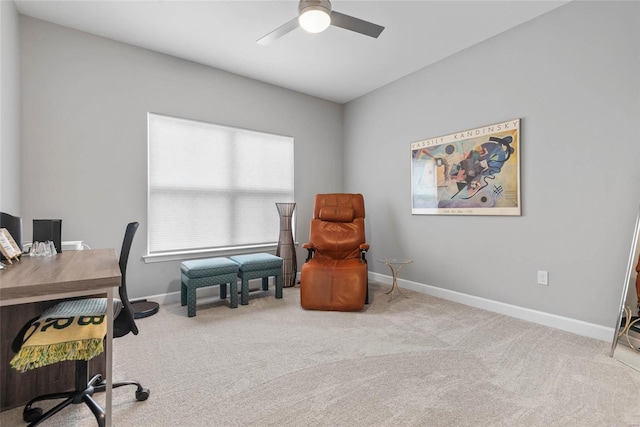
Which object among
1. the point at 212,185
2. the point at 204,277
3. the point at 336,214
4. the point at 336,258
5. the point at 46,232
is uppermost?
the point at 212,185

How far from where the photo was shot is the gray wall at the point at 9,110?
2.23 m

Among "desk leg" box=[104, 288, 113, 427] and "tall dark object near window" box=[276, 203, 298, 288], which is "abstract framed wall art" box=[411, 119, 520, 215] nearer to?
"tall dark object near window" box=[276, 203, 298, 288]

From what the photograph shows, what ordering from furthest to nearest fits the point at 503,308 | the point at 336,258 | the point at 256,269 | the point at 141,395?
1. the point at 336,258
2. the point at 256,269
3. the point at 503,308
4. the point at 141,395

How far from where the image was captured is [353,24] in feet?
7.55

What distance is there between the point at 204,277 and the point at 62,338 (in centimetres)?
178

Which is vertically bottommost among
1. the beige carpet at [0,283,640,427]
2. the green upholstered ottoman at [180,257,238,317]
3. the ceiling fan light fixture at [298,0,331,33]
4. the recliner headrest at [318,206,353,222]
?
the beige carpet at [0,283,640,427]

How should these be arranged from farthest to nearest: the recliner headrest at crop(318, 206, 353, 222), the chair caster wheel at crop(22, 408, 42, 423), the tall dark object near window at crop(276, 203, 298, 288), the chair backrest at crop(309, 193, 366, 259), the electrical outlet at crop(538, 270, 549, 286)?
the tall dark object near window at crop(276, 203, 298, 288), the recliner headrest at crop(318, 206, 353, 222), the chair backrest at crop(309, 193, 366, 259), the electrical outlet at crop(538, 270, 549, 286), the chair caster wheel at crop(22, 408, 42, 423)

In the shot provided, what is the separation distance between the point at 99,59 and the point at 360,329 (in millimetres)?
3548

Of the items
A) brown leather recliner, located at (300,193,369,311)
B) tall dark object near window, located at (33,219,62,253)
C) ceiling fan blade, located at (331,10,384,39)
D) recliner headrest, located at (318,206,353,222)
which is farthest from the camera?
recliner headrest, located at (318,206,353,222)

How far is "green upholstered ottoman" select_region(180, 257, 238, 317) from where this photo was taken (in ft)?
9.87

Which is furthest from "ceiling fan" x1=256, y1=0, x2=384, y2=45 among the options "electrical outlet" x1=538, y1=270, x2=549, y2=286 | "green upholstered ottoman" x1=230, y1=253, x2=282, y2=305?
"electrical outlet" x1=538, y1=270, x2=549, y2=286

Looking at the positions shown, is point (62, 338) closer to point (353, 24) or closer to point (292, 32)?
point (353, 24)

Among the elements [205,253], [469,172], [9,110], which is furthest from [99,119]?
[469,172]

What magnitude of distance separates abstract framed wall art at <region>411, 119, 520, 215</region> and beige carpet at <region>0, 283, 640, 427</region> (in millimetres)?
1144
